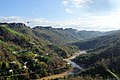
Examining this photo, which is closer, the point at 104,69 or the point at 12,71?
the point at 104,69

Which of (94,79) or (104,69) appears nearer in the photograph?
(94,79)

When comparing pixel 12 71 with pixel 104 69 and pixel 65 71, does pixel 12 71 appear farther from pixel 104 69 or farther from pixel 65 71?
pixel 104 69

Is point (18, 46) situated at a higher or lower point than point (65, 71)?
higher

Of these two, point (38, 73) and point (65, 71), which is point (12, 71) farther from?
point (65, 71)

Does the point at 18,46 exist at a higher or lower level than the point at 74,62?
higher

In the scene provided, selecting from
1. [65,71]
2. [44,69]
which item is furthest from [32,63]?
[65,71]

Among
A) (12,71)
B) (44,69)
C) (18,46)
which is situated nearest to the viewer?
(12,71)

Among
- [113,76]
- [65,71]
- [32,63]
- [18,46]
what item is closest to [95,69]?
[113,76]

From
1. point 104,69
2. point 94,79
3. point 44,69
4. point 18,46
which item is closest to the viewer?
point 94,79

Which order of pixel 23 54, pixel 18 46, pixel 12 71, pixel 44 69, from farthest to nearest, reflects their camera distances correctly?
pixel 18 46 → pixel 23 54 → pixel 44 69 → pixel 12 71
